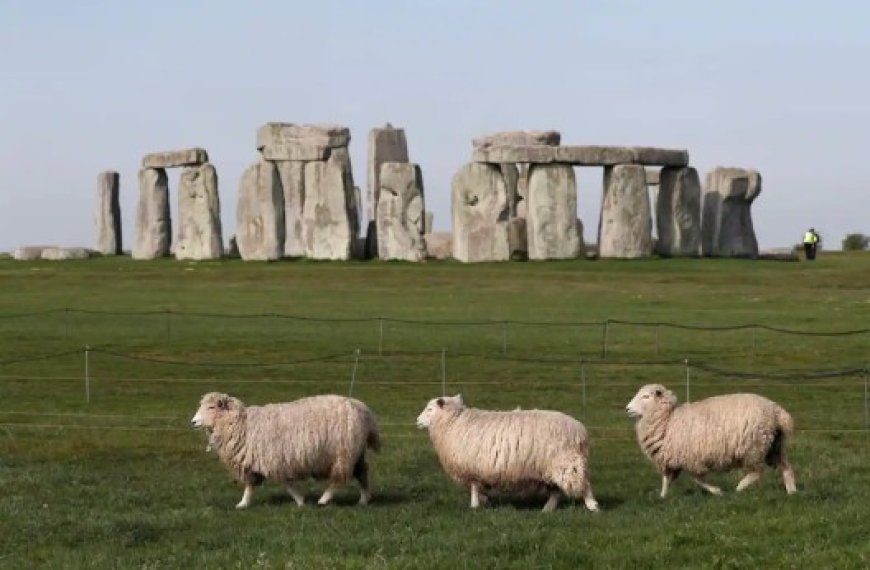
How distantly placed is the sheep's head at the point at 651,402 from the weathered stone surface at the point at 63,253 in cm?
5020

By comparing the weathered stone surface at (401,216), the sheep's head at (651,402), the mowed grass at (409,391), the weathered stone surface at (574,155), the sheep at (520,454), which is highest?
the weathered stone surface at (574,155)

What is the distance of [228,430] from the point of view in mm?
17328

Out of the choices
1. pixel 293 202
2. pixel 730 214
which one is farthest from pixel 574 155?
pixel 293 202

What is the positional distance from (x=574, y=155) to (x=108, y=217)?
918 inches

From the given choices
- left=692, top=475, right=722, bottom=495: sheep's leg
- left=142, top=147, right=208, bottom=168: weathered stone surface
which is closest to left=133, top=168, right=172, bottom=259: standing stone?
left=142, top=147, right=208, bottom=168: weathered stone surface

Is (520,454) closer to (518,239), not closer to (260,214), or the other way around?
(518,239)

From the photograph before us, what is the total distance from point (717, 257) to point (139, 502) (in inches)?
1839

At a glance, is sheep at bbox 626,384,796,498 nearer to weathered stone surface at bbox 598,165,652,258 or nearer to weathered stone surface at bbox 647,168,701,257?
weathered stone surface at bbox 598,165,652,258

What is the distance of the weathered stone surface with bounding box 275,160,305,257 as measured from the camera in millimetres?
62156

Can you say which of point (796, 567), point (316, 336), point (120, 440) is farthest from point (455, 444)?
point (316, 336)

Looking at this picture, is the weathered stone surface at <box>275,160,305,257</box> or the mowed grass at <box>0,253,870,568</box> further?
the weathered stone surface at <box>275,160,305,257</box>

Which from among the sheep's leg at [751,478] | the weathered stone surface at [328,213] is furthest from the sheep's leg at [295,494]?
the weathered stone surface at [328,213]

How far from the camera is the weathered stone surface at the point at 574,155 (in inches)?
2291

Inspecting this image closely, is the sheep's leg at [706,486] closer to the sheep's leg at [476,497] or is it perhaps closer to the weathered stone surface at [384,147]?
the sheep's leg at [476,497]
